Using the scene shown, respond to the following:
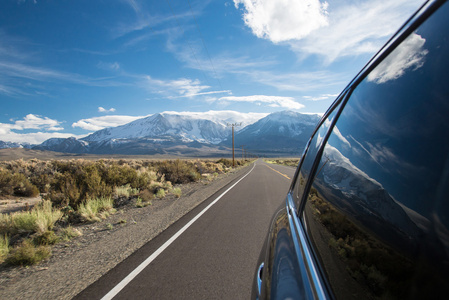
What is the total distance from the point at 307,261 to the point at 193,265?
298cm

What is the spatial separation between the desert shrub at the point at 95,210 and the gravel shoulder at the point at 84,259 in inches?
10.2

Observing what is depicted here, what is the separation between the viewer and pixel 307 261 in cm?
128

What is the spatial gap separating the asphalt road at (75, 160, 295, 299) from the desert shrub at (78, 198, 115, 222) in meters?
2.54

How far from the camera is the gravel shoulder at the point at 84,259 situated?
3.37 m

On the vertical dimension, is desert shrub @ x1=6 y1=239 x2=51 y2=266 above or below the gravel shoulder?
above

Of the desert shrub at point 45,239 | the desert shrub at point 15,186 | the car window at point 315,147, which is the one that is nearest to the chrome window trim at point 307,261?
the car window at point 315,147

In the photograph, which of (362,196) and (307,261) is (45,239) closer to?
(307,261)

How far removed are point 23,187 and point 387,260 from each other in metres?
15.6

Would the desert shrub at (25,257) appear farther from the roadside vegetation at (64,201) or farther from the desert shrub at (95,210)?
the desert shrub at (95,210)

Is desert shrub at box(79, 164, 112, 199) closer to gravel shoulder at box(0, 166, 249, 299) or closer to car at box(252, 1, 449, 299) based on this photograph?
gravel shoulder at box(0, 166, 249, 299)

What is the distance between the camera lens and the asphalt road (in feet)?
10.3

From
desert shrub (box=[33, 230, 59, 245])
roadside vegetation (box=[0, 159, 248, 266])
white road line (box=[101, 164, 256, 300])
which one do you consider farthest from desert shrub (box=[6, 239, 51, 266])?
white road line (box=[101, 164, 256, 300])

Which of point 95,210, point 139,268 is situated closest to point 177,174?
point 95,210

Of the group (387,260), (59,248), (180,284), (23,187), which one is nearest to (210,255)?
(180,284)
